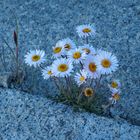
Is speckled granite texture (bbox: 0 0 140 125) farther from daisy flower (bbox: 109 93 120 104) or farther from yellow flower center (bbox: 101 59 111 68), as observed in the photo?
yellow flower center (bbox: 101 59 111 68)

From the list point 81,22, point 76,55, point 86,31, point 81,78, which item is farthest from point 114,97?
point 81,22

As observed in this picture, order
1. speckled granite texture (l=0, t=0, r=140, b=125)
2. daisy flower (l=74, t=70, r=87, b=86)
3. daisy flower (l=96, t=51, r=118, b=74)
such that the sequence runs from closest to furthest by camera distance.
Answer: daisy flower (l=96, t=51, r=118, b=74)
daisy flower (l=74, t=70, r=87, b=86)
speckled granite texture (l=0, t=0, r=140, b=125)

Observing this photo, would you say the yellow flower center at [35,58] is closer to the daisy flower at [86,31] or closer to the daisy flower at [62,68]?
the daisy flower at [62,68]

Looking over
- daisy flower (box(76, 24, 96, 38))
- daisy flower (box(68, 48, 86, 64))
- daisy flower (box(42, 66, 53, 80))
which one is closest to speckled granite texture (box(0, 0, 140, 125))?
daisy flower (box(42, 66, 53, 80))

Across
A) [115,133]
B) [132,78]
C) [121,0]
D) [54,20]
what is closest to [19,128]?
[115,133]

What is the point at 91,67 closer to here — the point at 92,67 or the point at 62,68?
the point at 92,67
